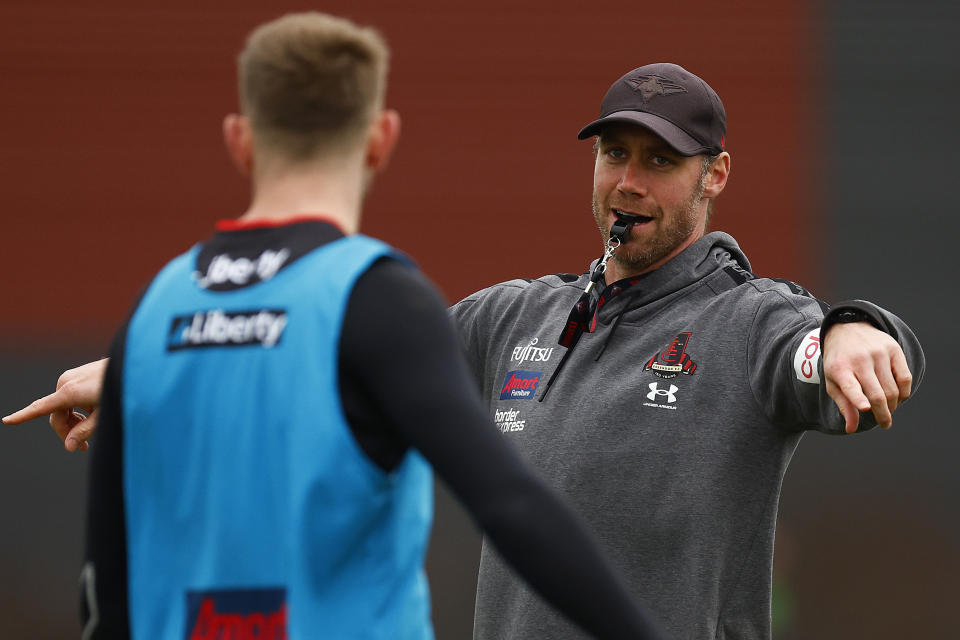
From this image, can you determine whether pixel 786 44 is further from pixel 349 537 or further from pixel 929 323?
pixel 349 537

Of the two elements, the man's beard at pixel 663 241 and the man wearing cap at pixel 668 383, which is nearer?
the man wearing cap at pixel 668 383

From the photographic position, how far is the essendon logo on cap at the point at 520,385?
9.29ft

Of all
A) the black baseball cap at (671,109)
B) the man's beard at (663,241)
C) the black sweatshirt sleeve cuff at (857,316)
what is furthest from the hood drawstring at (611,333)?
the black sweatshirt sleeve cuff at (857,316)

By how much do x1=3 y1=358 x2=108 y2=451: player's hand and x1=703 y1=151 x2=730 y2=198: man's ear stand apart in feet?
4.79

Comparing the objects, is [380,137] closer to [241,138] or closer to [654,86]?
[241,138]

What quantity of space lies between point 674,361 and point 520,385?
393 mm

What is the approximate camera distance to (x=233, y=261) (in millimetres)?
1645

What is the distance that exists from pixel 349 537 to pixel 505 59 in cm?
680

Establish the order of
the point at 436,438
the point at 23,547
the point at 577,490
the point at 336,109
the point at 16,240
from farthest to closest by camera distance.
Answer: the point at 16,240 → the point at 23,547 → the point at 577,490 → the point at 336,109 → the point at 436,438

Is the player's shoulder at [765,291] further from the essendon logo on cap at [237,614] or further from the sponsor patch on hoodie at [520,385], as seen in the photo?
the essendon logo on cap at [237,614]

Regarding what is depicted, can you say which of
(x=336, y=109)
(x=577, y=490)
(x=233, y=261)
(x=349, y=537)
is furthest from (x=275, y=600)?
(x=577, y=490)

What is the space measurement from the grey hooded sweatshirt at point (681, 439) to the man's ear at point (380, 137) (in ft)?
3.27

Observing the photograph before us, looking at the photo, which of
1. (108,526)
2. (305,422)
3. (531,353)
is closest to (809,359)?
(531,353)

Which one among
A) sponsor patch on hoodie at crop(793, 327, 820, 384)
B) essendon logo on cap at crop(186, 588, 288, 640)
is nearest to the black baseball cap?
sponsor patch on hoodie at crop(793, 327, 820, 384)
